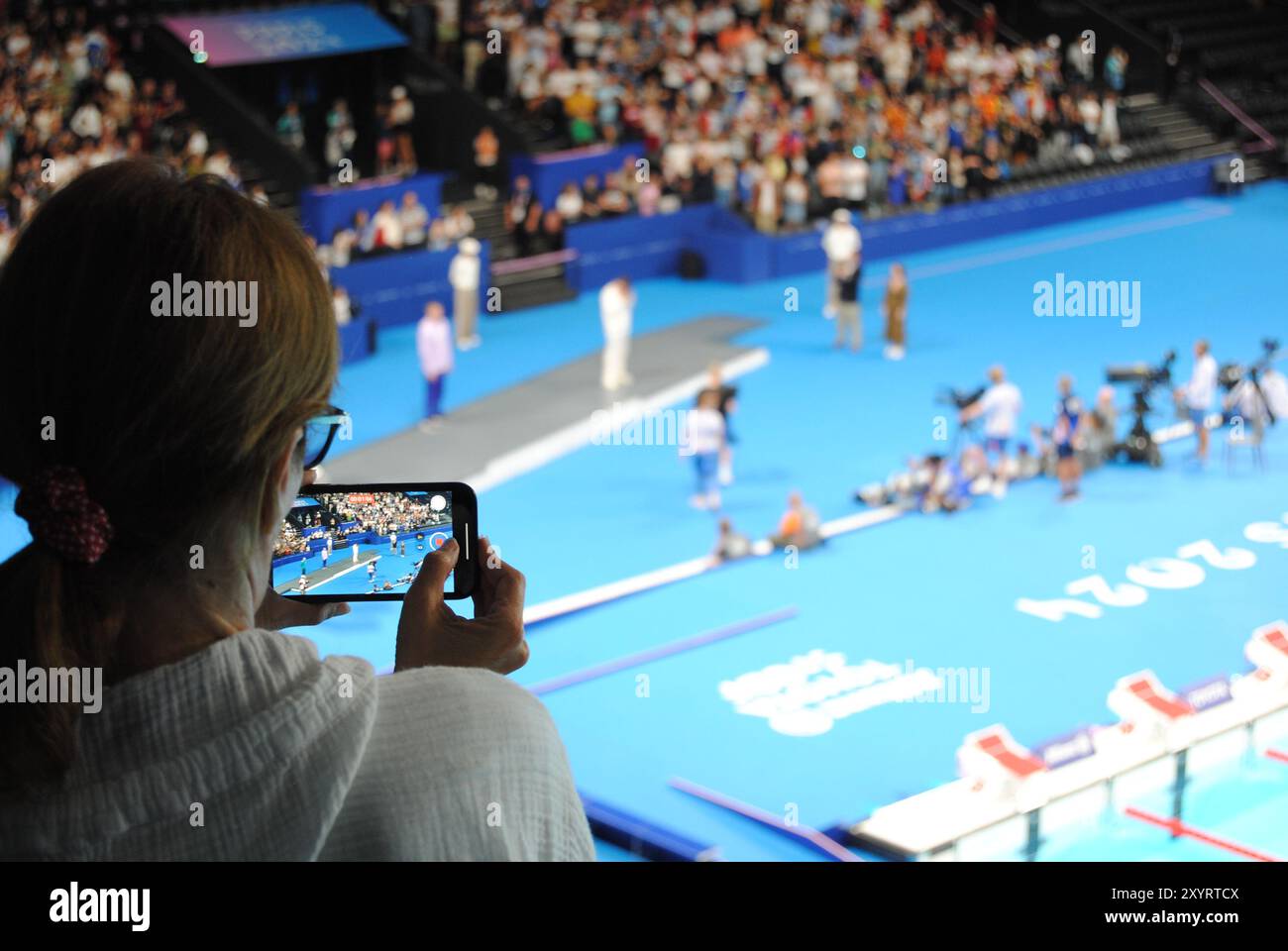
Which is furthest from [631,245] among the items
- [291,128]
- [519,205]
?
[291,128]

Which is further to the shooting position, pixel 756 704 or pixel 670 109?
pixel 670 109

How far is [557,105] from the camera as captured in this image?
21.1m

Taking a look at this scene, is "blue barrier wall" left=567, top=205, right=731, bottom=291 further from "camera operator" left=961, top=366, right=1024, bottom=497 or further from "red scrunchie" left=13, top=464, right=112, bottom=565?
"red scrunchie" left=13, top=464, right=112, bottom=565

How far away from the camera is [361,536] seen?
1744 mm

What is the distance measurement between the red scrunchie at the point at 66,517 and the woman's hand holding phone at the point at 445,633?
322 millimetres

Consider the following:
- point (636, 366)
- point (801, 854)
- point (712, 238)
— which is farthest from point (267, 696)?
point (712, 238)

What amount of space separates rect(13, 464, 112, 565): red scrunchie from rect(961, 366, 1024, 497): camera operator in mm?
11859

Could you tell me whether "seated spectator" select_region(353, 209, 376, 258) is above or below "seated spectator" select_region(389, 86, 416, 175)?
below

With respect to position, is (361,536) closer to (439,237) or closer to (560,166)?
(439,237)

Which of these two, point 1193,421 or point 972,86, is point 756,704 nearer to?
point 1193,421

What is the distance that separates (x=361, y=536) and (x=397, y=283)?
1649 centimetres

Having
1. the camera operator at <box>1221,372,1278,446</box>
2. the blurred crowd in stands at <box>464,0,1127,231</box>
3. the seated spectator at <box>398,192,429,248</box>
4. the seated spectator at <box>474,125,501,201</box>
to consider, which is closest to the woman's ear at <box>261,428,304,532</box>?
the camera operator at <box>1221,372,1278,446</box>

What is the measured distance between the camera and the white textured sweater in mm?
1184
